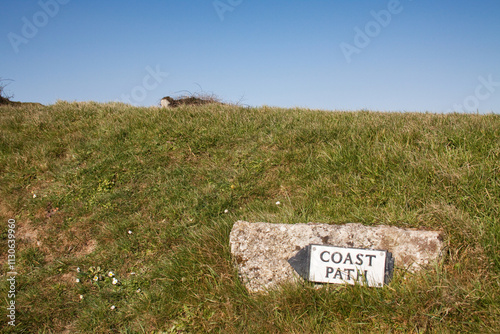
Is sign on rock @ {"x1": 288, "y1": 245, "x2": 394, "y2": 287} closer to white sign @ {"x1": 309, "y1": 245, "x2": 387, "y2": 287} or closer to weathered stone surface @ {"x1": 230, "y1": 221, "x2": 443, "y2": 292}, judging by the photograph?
white sign @ {"x1": 309, "y1": 245, "x2": 387, "y2": 287}

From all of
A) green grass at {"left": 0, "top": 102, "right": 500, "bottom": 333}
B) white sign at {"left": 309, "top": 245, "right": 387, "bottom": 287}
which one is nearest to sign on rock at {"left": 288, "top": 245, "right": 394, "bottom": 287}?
white sign at {"left": 309, "top": 245, "right": 387, "bottom": 287}

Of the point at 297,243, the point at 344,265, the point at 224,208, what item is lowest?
the point at 344,265

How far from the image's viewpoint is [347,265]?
10.8ft

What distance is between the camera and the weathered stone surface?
3246mm

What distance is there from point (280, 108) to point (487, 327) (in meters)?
5.93

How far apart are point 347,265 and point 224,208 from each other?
217cm

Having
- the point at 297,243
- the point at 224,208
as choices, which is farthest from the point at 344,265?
the point at 224,208

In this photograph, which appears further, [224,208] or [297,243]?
[224,208]

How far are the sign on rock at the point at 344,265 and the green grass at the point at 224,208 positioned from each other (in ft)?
0.36

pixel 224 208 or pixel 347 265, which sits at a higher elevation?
pixel 224 208

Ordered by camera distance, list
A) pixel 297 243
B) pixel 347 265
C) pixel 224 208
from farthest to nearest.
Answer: pixel 224 208 < pixel 297 243 < pixel 347 265

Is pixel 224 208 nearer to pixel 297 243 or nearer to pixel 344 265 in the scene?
pixel 297 243

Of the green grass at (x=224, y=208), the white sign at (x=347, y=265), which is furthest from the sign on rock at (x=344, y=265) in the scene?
the green grass at (x=224, y=208)

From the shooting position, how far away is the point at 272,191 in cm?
514
